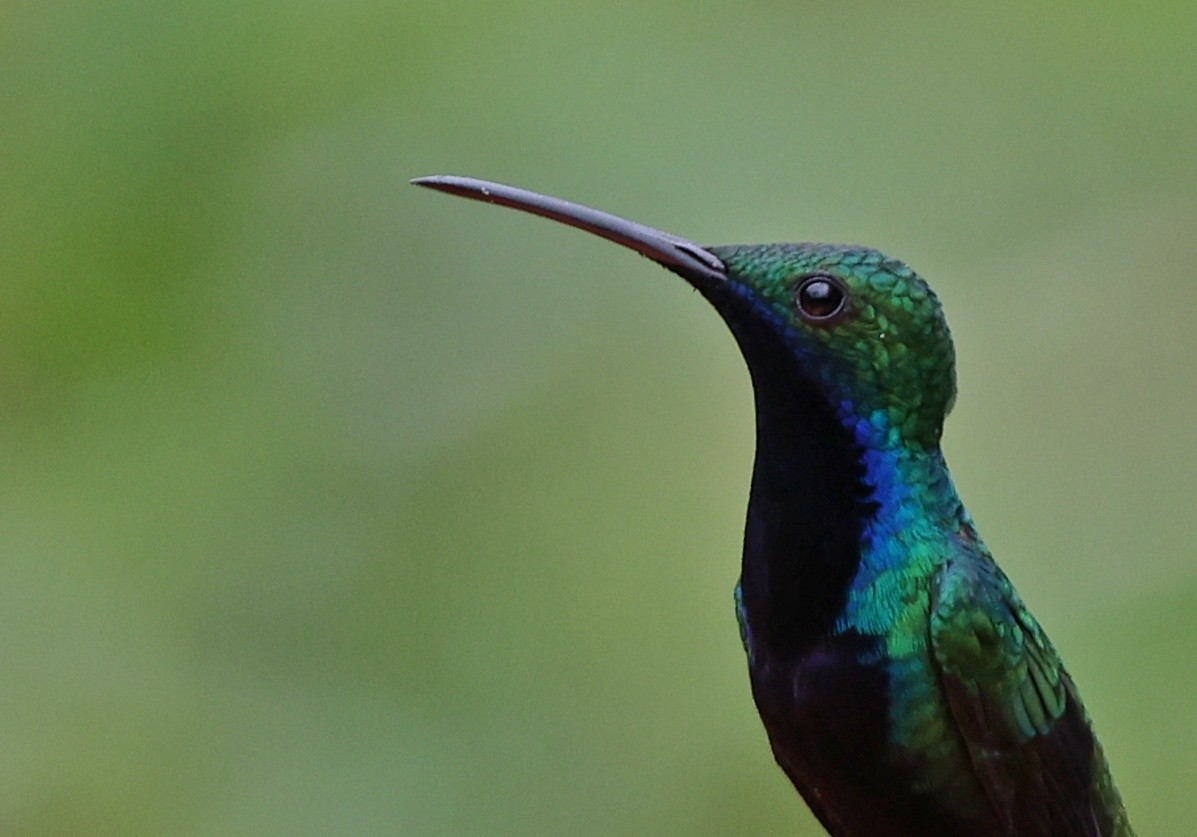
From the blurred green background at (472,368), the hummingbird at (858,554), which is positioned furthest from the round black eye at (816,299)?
the blurred green background at (472,368)

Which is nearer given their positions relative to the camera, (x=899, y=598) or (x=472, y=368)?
(x=899, y=598)

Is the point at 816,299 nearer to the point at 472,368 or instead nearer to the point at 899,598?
the point at 899,598

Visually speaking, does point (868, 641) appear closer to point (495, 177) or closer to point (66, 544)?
point (495, 177)

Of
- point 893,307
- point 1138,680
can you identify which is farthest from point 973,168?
point 893,307

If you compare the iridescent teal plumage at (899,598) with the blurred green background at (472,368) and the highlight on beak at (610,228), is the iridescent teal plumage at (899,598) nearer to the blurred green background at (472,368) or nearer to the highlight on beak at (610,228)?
the highlight on beak at (610,228)

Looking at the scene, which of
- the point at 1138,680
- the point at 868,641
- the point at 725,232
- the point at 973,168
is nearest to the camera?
the point at 868,641

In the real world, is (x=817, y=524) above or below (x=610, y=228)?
below

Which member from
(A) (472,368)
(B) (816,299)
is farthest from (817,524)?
(A) (472,368)
